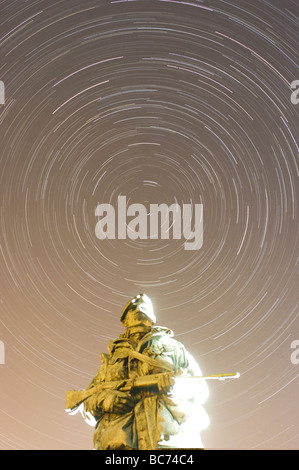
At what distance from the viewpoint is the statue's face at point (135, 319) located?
1058cm

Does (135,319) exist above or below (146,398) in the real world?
above

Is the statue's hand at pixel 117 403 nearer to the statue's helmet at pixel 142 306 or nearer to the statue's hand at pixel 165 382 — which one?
the statue's hand at pixel 165 382

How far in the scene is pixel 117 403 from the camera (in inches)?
348

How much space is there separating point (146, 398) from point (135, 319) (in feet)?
6.45

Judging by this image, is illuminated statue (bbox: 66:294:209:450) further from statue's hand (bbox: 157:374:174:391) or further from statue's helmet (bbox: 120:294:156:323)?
statue's helmet (bbox: 120:294:156:323)

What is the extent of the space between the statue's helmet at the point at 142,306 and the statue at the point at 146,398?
0.60 m

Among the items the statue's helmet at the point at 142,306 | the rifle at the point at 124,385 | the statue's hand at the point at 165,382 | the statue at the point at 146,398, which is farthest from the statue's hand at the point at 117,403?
the statue's helmet at the point at 142,306

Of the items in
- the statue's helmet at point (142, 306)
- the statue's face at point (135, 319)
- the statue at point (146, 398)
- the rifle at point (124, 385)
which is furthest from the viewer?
the statue's helmet at point (142, 306)

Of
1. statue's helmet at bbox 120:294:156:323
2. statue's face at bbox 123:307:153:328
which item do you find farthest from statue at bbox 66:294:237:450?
statue's helmet at bbox 120:294:156:323

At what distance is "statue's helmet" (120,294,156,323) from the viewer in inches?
424

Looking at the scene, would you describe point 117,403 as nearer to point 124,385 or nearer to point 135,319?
point 124,385

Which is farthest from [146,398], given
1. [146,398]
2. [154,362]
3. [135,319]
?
[135,319]
